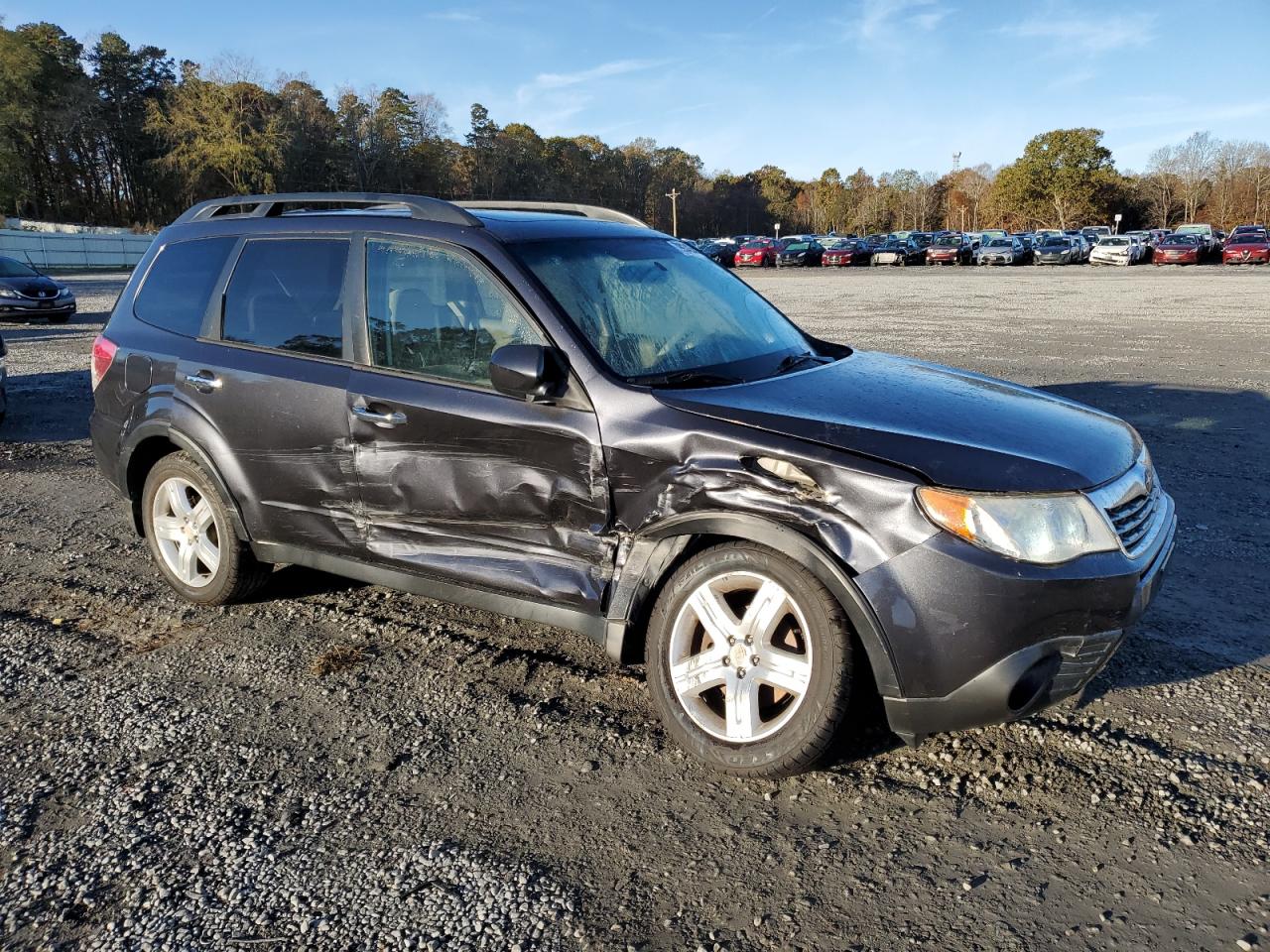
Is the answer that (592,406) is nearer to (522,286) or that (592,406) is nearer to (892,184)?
(522,286)

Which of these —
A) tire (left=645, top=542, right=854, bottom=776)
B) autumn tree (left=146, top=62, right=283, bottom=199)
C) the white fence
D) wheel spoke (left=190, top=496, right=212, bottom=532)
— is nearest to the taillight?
wheel spoke (left=190, top=496, right=212, bottom=532)

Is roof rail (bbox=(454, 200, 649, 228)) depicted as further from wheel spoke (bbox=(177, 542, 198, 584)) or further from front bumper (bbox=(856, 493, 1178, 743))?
front bumper (bbox=(856, 493, 1178, 743))

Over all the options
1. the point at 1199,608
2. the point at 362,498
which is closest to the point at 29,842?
the point at 362,498

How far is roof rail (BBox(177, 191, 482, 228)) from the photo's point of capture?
3.89 meters

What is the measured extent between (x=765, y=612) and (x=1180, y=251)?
169 ft

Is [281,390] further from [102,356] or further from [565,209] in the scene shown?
[565,209]

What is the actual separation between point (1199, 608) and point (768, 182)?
15803cm

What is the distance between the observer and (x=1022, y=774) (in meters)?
3.12

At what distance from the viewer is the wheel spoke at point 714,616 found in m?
3.11

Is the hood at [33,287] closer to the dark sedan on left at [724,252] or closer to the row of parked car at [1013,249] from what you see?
the row of parked car at [1013,249]

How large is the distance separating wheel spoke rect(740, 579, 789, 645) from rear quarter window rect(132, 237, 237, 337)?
3142 millimetres

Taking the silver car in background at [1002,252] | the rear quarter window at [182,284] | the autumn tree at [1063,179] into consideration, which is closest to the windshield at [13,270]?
the rear quarter window at [182,284]

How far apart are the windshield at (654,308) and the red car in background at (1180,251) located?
164 feet

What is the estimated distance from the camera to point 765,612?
9.99 ft
